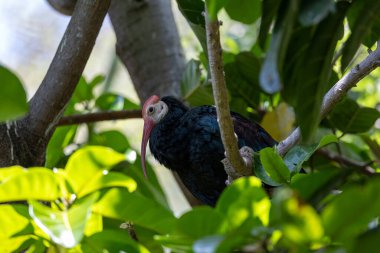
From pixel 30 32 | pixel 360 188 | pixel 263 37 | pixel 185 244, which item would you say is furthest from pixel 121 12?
pixel 30 32

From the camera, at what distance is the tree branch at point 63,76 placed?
1.56m

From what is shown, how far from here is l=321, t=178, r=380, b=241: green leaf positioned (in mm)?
706

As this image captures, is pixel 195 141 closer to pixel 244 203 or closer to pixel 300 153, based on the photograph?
pixel 300 153

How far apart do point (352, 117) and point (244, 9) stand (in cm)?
83

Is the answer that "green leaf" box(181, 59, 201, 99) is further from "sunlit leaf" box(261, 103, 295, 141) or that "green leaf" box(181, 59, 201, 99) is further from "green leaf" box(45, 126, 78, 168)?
"green leaf" box(45, 126, 78, 168)

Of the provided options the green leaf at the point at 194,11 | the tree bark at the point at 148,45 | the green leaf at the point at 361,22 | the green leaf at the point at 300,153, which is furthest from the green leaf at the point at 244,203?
the tree bark at the point at 148,45

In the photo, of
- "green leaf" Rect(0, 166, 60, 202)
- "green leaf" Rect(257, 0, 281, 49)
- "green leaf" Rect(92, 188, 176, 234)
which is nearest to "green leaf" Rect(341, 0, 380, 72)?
"green leaf" Rect(257, 0, 281, 49)

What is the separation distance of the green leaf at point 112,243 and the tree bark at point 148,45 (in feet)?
4.23

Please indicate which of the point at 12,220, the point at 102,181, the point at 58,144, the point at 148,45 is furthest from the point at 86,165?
the point at 148,45

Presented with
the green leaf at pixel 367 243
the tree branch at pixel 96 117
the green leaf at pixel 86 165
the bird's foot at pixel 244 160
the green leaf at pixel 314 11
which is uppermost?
the green leaf at pixel 314 11

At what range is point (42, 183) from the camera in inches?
35.9

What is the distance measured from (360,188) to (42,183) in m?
0.43

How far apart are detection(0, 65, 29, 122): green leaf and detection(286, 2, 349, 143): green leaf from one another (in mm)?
341

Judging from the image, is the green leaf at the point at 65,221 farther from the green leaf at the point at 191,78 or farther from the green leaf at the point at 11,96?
the green leaf at the point at 191,78
